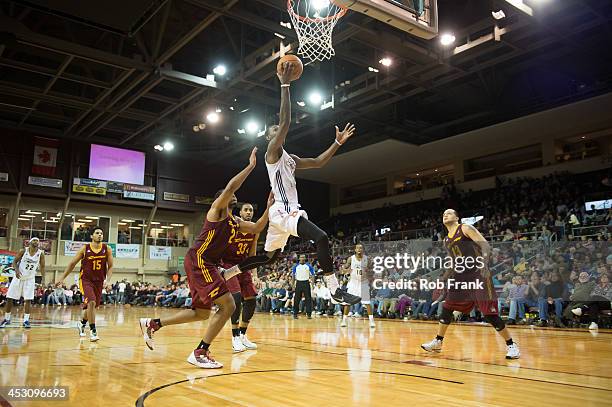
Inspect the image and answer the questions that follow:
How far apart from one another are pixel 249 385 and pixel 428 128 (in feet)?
69.8

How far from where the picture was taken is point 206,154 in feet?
103

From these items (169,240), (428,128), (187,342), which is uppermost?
(428,128)

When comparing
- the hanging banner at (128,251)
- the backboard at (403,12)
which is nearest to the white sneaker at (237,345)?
the backboard at (403,12)

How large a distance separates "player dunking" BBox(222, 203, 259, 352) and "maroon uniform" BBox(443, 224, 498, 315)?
2.64 m

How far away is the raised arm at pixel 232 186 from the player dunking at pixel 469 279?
113 inches

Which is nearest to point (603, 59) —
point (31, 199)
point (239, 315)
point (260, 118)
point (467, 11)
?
point (467, 11)

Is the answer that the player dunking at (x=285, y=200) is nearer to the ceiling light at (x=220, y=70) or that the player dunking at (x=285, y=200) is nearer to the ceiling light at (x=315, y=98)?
the ceiling light at (x=220, y=70)

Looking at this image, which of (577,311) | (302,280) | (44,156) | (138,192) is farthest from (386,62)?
(44,156)

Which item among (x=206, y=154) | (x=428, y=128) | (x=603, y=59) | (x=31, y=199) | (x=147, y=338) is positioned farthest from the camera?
(x=206, y=154)

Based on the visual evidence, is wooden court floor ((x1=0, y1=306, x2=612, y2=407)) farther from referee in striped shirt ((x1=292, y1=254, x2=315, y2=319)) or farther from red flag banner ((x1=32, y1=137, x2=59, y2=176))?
red flag banner ((x1=32, y1=137, x2=59, y2=176))

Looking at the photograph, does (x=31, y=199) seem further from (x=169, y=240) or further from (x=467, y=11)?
(x=467, y=11)

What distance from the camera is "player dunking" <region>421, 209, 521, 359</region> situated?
20.0ft

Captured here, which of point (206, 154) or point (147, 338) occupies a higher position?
point (206, 154)

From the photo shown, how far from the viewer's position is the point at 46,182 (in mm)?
26531
